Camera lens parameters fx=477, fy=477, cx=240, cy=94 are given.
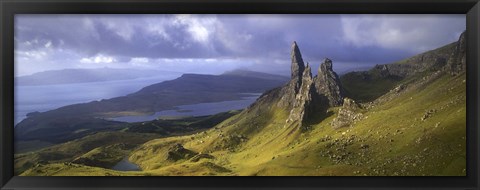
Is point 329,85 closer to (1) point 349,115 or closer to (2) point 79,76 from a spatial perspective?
(1) point 349,115

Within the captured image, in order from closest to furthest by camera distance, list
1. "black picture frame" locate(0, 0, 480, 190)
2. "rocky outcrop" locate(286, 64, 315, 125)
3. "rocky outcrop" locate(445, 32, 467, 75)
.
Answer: "black picture frame" locate(0, 0, 480, 190) → "rocky outcrop" locate(445, 32, 467, 75) → "rocky outcrop" locate(286, 64, 315, 125)

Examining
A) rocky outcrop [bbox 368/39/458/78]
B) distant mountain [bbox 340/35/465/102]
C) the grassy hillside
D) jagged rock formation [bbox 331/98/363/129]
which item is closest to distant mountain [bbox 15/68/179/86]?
the grassy hillside

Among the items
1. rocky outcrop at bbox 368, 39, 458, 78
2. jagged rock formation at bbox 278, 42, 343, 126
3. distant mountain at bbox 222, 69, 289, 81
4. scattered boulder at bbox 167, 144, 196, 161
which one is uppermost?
rocky outcrop at bbox 368, 39, 458, 78

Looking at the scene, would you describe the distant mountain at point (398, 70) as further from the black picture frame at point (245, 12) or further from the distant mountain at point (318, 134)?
the black picture frame at point (245, 12)

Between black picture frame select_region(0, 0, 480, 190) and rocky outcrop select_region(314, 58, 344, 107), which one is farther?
rocky outcrop select_region(314, 58, 344, 107)

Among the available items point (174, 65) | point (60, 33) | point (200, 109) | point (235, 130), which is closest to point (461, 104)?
point (235, 130)

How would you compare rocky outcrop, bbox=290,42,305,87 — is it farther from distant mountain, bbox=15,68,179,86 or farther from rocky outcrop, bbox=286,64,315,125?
distant mountain, bbox=15,68,179,86

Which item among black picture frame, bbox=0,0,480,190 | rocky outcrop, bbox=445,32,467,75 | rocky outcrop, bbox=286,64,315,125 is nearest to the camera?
black picture frame, bbox=0,0,480,190

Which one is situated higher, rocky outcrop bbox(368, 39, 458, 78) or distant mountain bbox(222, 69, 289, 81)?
rocky outcrop bbox(368, 39, 458, 78)
